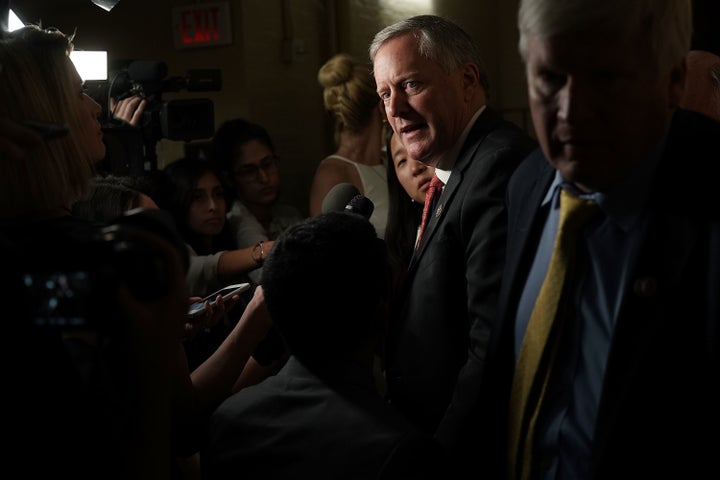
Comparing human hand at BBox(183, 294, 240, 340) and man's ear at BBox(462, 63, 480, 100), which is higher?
man's ear at BBox(462, 63, 480, 100)

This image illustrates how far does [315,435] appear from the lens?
1.15 metres

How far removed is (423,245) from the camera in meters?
1.58

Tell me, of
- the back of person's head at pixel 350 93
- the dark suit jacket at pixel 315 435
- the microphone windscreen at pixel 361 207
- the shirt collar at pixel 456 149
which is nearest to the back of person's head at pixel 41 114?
the dark suit jacket at pixel 315 435

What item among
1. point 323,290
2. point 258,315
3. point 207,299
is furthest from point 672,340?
point 207,299

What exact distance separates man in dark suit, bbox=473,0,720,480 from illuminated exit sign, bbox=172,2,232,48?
2.96 meters

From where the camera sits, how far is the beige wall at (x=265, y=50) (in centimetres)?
388

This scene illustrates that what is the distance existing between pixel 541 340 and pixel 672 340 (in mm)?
198

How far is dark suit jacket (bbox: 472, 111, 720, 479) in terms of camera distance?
0.95 meters

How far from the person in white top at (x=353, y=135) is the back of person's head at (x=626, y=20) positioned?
226 cm

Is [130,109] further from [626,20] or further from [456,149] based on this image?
[626,20]

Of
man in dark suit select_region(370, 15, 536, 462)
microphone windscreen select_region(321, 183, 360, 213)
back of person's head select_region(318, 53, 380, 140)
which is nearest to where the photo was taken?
man in dark suit select_region(370, 15, 536, 462)

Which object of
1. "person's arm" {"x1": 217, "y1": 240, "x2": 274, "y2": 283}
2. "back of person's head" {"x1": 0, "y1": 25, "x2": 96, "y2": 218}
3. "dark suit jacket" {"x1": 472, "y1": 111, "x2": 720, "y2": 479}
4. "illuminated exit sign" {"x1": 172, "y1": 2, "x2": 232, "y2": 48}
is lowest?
"person's arm" {"x1": 217, "y1": 240, "x2": 274, "y2": 283}

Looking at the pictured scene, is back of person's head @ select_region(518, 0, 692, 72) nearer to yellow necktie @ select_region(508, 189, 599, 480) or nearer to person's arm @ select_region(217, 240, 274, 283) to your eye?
yellow necktie @ select_region(508, 189, 599, 480)

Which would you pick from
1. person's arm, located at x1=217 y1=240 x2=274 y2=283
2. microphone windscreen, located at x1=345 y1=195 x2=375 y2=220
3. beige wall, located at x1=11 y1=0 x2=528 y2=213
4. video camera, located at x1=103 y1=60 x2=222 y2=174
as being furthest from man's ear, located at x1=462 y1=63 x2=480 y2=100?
beige wall, located at x1=11 y1=0 x2=528 y2=213
